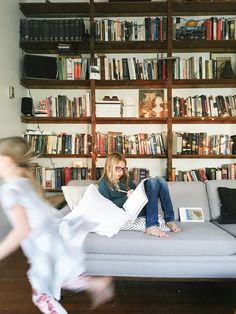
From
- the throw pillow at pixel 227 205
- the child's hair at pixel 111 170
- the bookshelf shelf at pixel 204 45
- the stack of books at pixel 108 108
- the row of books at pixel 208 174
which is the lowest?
the throw pillow at pixel 227 205

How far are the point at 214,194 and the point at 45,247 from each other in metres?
1.94

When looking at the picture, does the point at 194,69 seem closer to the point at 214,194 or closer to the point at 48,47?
the point at 214,194

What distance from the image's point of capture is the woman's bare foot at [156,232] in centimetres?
226

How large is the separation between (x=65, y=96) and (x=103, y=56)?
25.4 inches

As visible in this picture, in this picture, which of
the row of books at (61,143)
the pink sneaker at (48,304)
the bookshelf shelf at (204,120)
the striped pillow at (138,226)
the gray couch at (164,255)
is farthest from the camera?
the row of books at (61,143)

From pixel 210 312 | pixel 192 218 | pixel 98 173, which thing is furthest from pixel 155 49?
pixel 210 312

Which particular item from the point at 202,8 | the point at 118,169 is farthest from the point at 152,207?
the point at 202,8

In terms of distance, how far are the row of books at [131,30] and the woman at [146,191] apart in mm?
1656

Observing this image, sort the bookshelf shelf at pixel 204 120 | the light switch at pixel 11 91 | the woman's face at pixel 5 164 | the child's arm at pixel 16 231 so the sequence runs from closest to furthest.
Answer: the child's arm at pixel 16 231 → the woman's face at pixel 5 164 → the light switch at pixel 11 91 → the bookshelf shelf at pixel 204 120

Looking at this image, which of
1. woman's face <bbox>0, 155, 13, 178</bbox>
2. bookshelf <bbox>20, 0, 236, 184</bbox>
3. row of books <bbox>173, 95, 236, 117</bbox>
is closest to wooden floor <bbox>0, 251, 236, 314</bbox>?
woman's face <bbox>0, 155, 13, 178</bbox>

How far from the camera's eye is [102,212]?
2.37 meters

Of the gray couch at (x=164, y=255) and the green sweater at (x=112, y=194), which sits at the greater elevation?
the green sweater at (x=112, y=194)

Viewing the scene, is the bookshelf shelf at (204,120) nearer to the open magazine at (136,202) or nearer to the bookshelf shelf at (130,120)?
the bookshelf shelf at (130,120)

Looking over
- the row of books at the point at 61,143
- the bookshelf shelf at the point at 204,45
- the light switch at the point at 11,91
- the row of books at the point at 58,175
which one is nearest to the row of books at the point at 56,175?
the row of books at the point at 58,175
